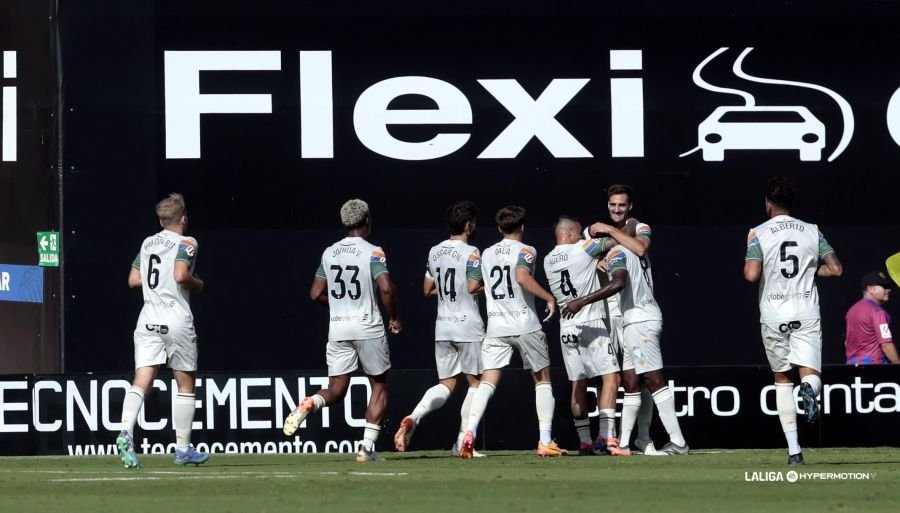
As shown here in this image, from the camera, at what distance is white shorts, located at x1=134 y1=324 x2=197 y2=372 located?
12289 millimetres

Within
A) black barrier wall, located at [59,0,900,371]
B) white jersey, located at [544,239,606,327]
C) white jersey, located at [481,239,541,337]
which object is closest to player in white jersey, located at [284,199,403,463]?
white jersey, located at [481,239,541,337]

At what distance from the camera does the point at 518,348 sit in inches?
533

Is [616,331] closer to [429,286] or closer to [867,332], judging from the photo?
[429,286]

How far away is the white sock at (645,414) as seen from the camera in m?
14.2

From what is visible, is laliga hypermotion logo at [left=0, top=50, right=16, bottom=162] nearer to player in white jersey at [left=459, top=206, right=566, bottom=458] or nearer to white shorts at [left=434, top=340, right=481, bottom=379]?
white shorts at [left=434, top=340, right=481, bottom=379]

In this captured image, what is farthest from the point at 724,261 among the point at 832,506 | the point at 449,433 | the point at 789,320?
the point at 832,506

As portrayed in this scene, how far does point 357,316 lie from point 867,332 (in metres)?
5.32

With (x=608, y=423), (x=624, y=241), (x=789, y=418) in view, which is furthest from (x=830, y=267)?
(x=608, y=423)

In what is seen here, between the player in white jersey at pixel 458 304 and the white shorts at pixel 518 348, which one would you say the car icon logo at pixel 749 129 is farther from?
the white shorts at pixel 518 348

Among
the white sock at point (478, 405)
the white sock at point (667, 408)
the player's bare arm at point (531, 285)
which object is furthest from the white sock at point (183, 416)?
the white sock at point (667, 408)

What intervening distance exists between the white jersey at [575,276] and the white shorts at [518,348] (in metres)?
0.43

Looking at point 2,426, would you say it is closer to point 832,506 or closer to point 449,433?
point 449,433

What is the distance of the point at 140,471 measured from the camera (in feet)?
39.1

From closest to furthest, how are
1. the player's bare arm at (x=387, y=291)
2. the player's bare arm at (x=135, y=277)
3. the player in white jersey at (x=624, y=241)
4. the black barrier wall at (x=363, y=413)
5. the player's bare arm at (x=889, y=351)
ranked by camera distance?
the player's bare arm at (x=135, y=277), the player's bare arm at (x=387, y=291), the player in white jersey at (x=624, y=241), the black barrier wall at (x=363, y=413), the player's bare arm at (x=889, y=351)
